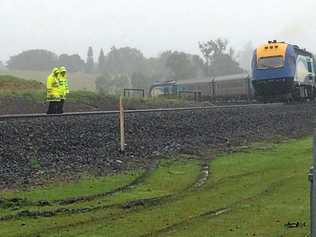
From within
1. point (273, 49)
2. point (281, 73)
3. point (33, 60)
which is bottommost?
point (281, 73)

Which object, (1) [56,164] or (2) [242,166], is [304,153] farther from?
(1) [56,164]

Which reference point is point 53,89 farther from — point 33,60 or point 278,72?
point 33,60

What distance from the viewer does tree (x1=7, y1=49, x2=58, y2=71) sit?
12569cm

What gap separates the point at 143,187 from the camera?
10.5m

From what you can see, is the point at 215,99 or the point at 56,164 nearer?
the point at 56,164

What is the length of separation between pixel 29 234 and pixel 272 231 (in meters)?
3.02

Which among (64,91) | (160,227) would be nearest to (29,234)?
(160,227)

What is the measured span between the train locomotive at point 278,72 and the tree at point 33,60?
9336cm

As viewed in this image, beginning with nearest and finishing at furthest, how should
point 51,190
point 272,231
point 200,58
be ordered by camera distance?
point 272,231, point 51,190, point 200,58

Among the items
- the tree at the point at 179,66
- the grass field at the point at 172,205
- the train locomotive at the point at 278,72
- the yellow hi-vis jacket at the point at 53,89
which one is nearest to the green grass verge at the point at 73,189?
the grass field at the point at 172,205

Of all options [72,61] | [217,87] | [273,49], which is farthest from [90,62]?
[273,49]

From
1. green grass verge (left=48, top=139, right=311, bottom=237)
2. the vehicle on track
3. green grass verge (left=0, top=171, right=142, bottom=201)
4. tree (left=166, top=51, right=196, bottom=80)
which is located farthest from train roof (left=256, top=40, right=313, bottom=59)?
tree (left=166, top=51, right=196, bottom=80)

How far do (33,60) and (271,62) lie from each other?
9841 centimetres

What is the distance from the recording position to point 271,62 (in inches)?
1404
